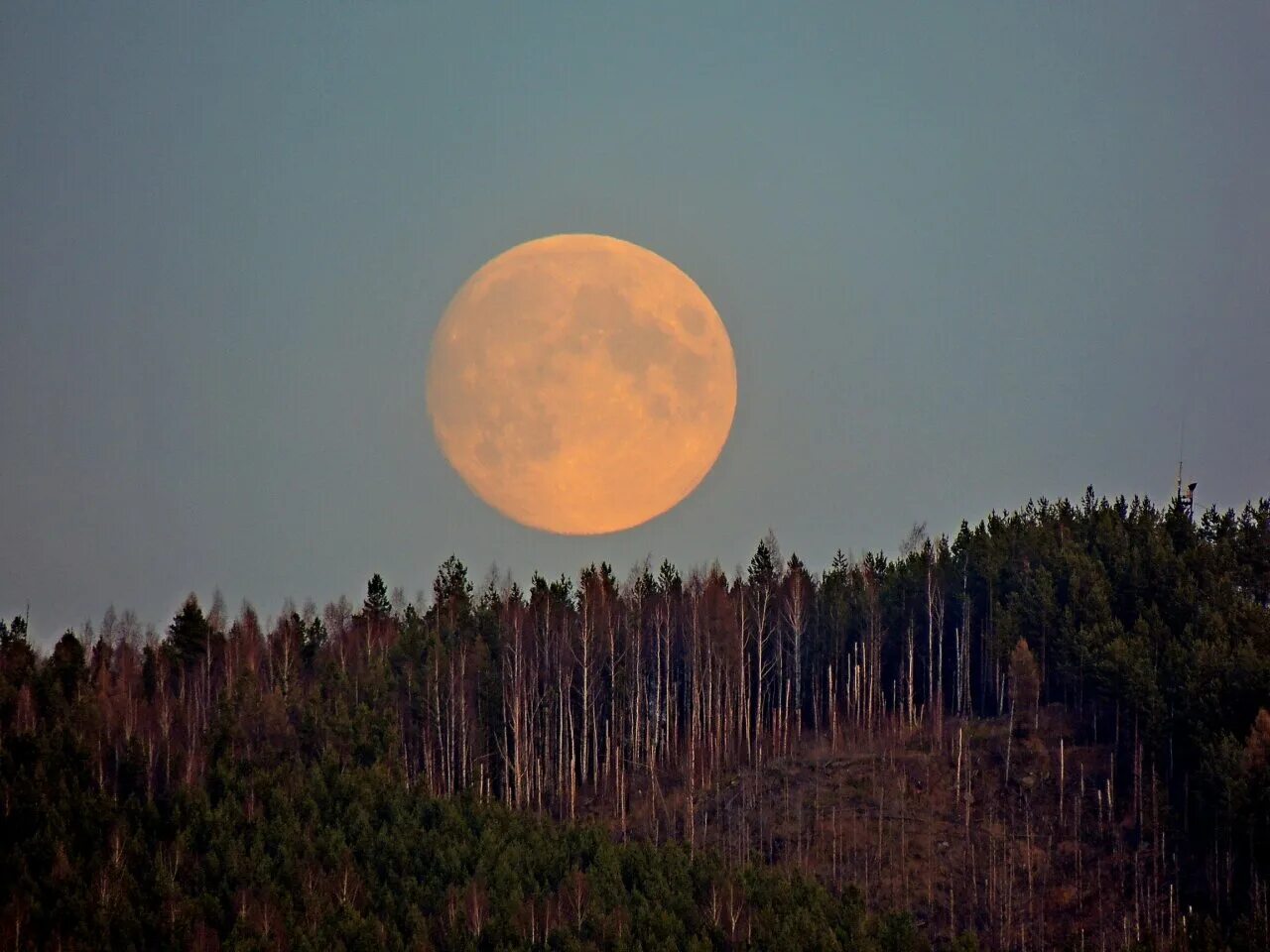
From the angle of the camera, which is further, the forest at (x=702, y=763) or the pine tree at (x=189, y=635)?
the pine tree at (x=189, y=635)

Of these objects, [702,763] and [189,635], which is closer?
[702,763]

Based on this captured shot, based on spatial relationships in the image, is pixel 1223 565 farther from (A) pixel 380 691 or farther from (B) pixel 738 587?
(A) pixel 380 691

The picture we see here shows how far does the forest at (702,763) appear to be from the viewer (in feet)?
252

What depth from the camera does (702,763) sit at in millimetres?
100875

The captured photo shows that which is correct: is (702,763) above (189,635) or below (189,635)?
below

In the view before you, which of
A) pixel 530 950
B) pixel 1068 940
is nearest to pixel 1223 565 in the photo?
pixel 1068 940

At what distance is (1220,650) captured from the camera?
93.4 m

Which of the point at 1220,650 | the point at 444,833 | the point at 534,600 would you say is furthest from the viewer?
the point at 534,600

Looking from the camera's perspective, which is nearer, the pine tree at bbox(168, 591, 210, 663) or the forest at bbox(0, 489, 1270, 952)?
the forest at bbox(0, 489, 1270, 952)

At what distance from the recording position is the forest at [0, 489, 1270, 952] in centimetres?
7675

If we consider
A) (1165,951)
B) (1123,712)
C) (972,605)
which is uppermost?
(972,605)

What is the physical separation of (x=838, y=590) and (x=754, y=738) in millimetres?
14402

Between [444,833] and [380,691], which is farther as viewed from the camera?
[380,691]

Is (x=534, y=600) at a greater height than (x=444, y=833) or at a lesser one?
greater
